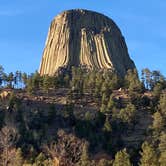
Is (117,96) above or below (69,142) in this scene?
above

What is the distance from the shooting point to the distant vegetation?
92.8m

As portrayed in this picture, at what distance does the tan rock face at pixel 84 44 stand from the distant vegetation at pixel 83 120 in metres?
24.7

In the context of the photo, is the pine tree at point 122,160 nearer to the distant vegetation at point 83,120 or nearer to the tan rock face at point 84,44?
the distant vegetation at point 83,120

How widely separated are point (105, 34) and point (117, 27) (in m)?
7.29

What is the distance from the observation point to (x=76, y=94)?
13738cm

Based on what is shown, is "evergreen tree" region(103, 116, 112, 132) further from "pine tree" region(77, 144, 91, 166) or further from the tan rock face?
the tan rock face

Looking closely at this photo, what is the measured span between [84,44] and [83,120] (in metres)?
69.6

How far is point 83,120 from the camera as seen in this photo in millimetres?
118188

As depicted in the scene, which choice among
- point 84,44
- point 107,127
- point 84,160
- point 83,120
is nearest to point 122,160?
point 84,160

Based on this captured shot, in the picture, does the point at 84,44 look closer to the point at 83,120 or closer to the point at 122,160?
the point at 83,120

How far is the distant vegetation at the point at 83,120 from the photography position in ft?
305

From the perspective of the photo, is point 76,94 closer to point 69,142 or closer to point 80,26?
point 69,142

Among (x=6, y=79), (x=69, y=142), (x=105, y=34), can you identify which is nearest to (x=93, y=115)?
(x=69, y=142)

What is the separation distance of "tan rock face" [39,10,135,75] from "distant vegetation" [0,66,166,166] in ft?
81.1
